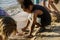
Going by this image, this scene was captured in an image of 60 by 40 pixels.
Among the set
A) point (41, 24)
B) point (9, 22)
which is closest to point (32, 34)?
point (41, 24)

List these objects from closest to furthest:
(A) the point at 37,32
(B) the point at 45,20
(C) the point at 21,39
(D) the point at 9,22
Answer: (D) the point at 9,22
(C) the point at 21,39
(A) the point at 37,32
(B) the point at 45,20

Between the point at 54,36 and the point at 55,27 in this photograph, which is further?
the point at 55,27

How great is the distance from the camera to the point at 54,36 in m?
4.01

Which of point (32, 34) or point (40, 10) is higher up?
point (40, 10)

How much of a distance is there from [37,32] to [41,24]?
1.17ft

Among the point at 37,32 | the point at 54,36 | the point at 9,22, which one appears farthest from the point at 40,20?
the point at 9,22

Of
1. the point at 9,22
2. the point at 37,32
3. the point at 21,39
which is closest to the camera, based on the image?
the point at 9,22

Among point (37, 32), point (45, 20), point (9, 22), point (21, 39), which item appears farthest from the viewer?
point (45, 20)

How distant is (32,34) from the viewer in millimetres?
4133

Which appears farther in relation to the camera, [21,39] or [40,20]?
[40,20]

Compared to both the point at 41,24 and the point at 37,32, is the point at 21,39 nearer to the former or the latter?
the point at 37,32

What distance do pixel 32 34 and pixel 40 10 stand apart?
0.58 meters

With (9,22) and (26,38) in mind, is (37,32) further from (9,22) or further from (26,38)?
(9,22)

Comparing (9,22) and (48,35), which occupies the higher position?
(9,22)
